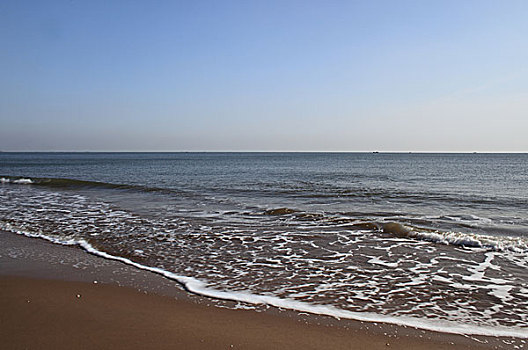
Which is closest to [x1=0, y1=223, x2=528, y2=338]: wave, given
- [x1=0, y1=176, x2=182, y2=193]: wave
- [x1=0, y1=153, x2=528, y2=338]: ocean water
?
[x1=0, y1=153, x2=528, y2=338]: ocean water

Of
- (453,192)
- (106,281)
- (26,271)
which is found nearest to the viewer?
(106,281)

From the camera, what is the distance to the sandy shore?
420 centimetres

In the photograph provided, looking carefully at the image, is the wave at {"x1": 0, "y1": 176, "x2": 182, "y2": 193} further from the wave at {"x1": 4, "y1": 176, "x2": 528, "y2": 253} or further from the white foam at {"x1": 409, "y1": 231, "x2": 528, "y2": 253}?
the white foam at {"x1": 409, "y1": 231, "x2": 528, "y2": 253}

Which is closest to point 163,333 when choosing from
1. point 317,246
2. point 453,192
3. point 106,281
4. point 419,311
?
point 106,281

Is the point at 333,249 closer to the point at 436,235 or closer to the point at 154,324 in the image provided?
the point at 436,235

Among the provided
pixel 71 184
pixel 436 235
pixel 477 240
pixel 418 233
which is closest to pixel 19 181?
pixel 71 184

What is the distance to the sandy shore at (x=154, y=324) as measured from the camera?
4199 millimetres

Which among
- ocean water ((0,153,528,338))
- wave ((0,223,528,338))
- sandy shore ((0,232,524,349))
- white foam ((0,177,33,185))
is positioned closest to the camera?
sandy shore ((0,232,524,349))

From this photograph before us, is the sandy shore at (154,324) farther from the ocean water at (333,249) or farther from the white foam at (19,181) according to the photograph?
the white foam at (19,181)

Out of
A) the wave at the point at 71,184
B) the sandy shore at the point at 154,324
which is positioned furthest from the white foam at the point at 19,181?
the sandy shore at the point at 154,324

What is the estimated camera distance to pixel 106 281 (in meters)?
6.43

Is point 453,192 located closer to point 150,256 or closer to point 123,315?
point 150,256

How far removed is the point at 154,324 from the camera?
4.67m

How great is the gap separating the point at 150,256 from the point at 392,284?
5228 millimetres
